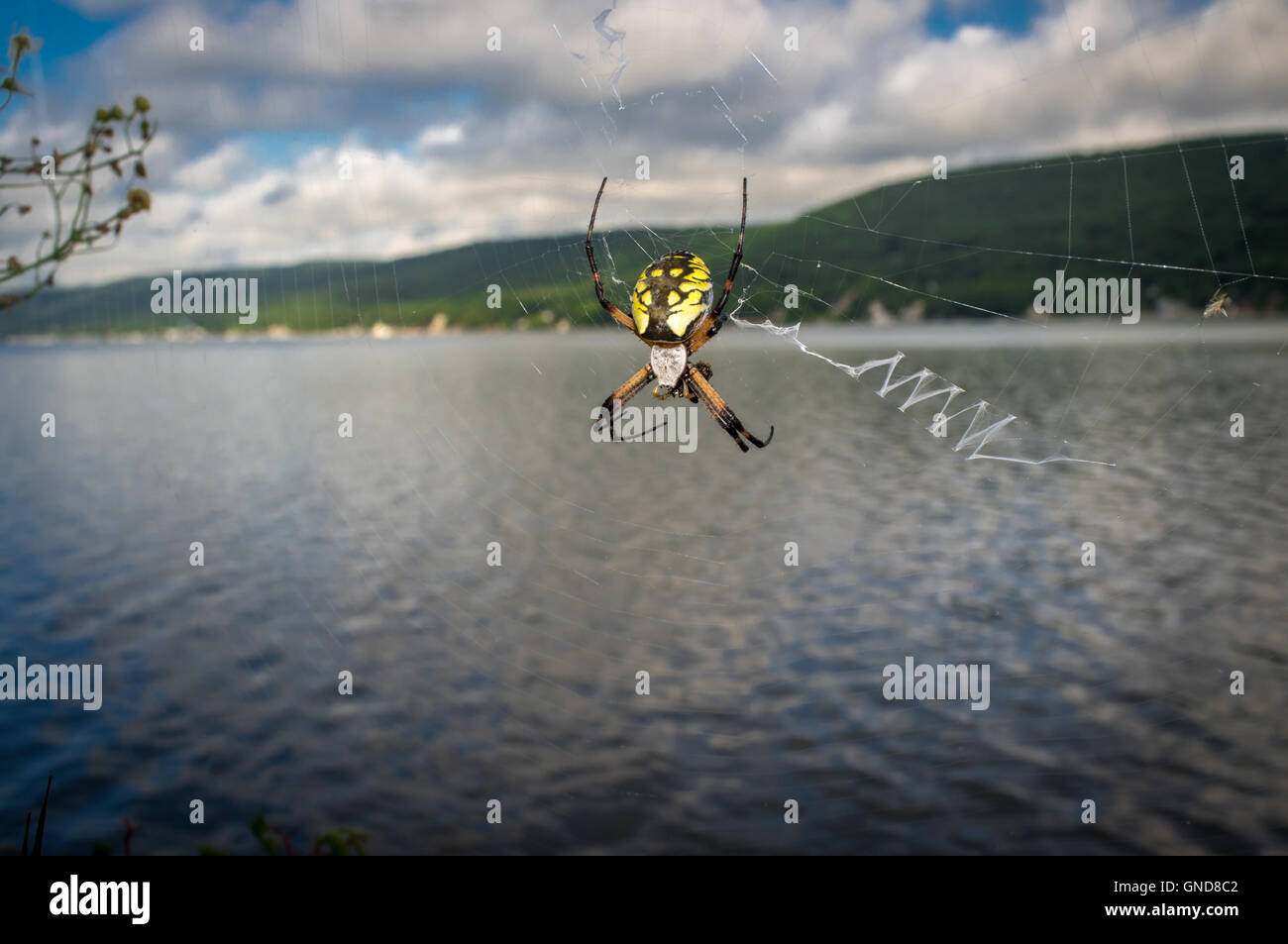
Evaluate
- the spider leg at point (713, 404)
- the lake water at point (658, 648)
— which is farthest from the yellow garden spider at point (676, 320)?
the lake water at point (658, 648)

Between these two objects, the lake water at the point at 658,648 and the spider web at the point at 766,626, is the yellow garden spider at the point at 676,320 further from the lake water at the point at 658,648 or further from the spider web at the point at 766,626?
the lake water at the point at 658,648

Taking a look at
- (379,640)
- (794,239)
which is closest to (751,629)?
(379,640)

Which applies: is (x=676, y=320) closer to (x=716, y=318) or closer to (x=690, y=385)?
(x=716, y=318)

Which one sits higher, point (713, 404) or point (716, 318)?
point (716, 318)

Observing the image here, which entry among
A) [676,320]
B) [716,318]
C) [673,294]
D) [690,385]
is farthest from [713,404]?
[673,294]
